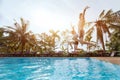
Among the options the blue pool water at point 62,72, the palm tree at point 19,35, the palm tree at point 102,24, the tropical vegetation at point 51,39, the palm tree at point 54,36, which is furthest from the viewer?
the palm tree at point 54,36

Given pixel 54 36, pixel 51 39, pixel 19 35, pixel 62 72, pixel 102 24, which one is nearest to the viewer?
pixel 62 72

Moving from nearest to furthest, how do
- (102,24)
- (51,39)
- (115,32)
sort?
(115,32) < (102,24) < (51,39)

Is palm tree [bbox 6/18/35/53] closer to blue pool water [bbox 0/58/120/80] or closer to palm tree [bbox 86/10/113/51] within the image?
palm tree [bbox 86/10/113/51]

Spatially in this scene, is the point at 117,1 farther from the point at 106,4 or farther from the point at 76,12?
the point at 76,12

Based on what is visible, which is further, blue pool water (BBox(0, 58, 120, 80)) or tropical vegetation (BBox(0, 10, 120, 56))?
tropical vegetation (BBox(0, 10, 120, 56))

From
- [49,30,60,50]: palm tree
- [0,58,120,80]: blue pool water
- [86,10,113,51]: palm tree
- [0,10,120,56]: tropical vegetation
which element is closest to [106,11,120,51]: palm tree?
[0,10,120,56]: tropical vegetation

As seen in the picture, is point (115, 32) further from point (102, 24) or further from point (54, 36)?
point (54, 36)

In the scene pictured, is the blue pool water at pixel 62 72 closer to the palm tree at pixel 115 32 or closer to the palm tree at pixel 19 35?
the palm tree at pixel 115 32

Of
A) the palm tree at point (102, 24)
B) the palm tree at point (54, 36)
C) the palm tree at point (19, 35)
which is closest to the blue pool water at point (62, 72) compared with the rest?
the palm tree at point (102, 24)

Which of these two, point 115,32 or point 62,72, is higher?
point 115,32

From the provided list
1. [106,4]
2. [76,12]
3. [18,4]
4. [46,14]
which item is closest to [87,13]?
[76,12]

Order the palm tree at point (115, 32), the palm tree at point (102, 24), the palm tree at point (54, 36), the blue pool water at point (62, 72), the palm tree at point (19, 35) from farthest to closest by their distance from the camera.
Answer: the palm tree at point (54, 36) → the palm tree at point (19, 35) → the palm tree at point (102, 24) → the palm tree at point (115, 32) → the blue pool water at point (62, 72)

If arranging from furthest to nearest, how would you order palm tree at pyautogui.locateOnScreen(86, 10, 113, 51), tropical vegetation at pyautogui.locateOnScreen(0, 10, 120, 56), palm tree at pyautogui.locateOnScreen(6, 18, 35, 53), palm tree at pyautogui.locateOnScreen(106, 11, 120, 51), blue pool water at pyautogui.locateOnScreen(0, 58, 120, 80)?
palm tree at pyautogui.locateOnScreen(6, 18, 35, 53), tropical vegetation at pyautogui.locateOnScreen(0, 10, 120, 56), palm tree at pyautogui.locateOnScreen(86, 10, 113, 51), palm tree at pyautogui.locateOnScreen(106, 11, 120, 51), blue pool water at pyautogui.locateOnScreen(0, 58, 120, 80)

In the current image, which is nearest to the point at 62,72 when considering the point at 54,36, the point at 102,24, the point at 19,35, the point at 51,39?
the point at 102,24
